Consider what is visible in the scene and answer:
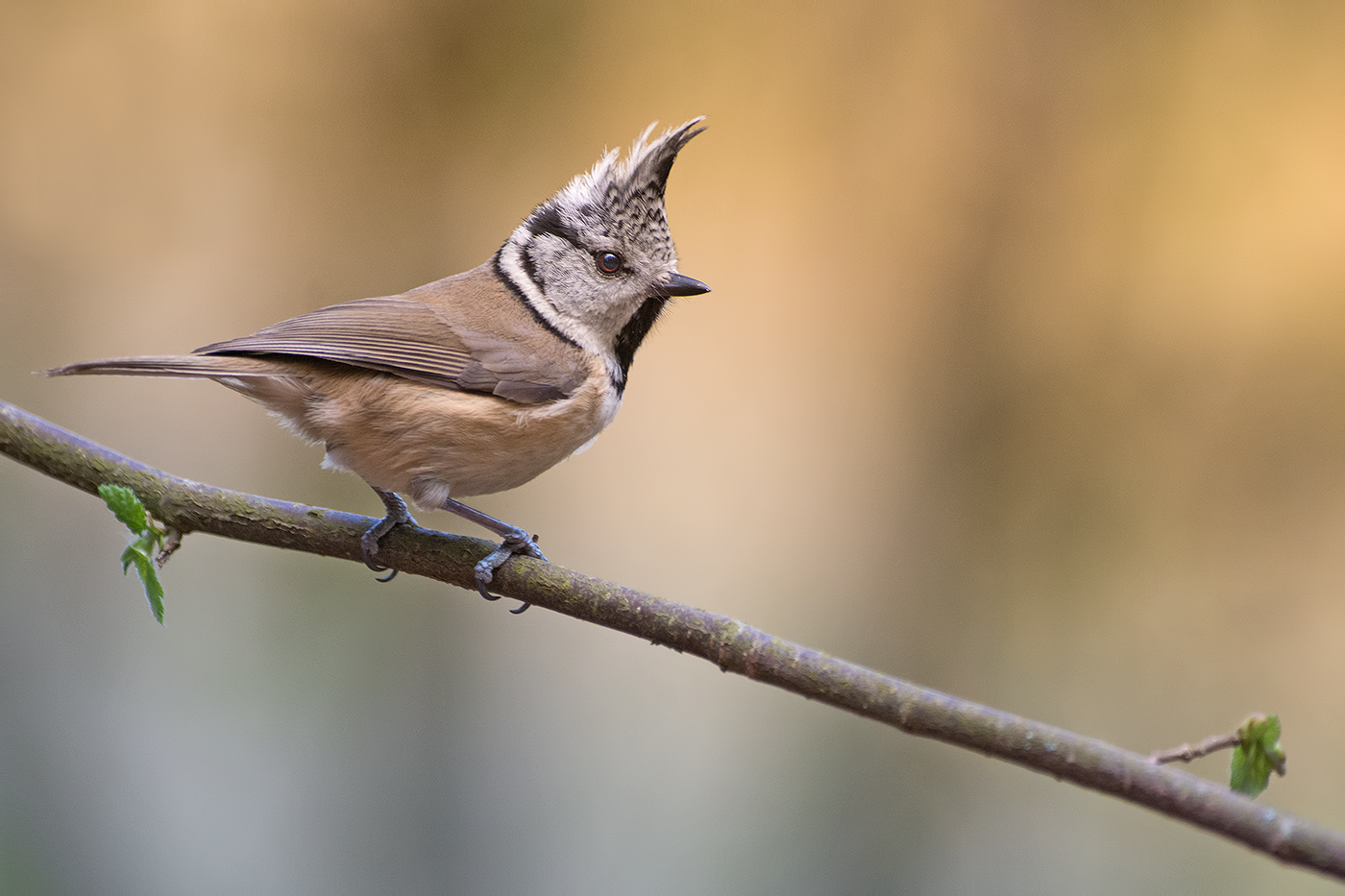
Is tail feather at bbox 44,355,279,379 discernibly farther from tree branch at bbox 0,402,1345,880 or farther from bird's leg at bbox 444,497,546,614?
bird's leg at bbox 444,497,546,614

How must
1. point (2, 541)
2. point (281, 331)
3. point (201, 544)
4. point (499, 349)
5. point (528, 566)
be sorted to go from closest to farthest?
point (528, 566), point (281, 331), point (499, 349), point (2, 541), point (201, 544)

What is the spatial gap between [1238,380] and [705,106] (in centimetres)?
213

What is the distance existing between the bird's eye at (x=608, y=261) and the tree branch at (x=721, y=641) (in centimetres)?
66

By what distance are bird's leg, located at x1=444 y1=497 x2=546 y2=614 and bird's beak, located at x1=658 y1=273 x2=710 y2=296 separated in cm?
56

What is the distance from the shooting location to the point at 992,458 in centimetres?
396

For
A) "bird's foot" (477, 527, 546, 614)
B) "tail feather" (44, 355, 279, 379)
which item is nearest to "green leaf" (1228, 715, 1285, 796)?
"bird's foot" (477, 527, 546, 614)

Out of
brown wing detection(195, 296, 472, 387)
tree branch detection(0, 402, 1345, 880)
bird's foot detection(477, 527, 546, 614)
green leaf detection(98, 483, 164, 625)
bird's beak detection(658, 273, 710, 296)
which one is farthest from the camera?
bird's beak detection(658, 273, 710, 296)

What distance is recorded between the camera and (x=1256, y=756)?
3.96 ft

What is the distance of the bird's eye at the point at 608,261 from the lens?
2.14m

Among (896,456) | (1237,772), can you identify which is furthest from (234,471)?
(1237,772)

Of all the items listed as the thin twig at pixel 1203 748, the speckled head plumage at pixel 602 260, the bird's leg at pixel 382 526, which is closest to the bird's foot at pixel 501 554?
the bird's leg at pixel 382 526

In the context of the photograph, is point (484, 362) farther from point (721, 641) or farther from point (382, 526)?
point (721, 641)

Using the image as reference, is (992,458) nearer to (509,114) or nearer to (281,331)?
(509,114)

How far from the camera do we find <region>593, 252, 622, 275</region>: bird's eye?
7.04 ft
